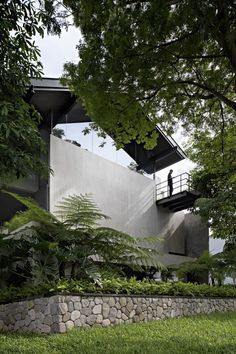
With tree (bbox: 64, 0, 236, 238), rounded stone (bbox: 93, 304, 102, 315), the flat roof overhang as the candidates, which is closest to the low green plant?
rounded stone (bbox: 93, 304, 102, 315)

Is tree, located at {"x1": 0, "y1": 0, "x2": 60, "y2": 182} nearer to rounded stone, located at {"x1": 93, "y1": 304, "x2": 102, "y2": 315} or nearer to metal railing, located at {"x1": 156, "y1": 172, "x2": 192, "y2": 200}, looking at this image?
rounded stone, located at {"x1": 93, "y1": 304, "x2": 102, "y2": 315}

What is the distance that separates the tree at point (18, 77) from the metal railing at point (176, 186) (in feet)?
48.8

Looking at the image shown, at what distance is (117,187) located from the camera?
16984 millimetres

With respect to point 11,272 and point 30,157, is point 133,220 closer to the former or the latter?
point 11,272

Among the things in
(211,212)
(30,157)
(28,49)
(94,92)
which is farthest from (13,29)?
(211,212)

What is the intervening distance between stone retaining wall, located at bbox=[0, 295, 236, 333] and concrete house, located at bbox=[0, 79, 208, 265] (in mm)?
3119

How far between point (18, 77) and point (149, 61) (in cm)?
262

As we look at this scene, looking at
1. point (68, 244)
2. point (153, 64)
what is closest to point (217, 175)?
point (68, 244)

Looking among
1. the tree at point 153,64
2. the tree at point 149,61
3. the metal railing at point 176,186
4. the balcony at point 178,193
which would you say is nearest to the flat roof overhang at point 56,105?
the metal railing at point 176,186

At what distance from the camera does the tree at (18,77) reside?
4387 millimetres

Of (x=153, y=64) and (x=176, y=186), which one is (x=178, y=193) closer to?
(x=176, y=186)

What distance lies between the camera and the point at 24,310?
8.28m

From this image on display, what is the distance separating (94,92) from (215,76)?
2.20 m

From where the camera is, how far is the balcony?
19312 millimetres
